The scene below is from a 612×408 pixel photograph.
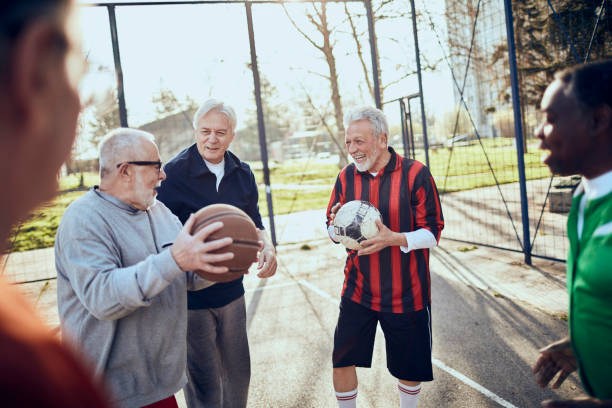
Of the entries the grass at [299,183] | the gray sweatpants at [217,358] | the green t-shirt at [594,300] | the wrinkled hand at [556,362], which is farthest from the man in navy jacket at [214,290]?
the grass at [299,183]

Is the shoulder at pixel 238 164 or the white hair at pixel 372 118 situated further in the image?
the shoulder at pixel 238 164

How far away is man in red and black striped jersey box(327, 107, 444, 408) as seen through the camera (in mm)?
2953

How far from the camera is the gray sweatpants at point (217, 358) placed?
2971mm

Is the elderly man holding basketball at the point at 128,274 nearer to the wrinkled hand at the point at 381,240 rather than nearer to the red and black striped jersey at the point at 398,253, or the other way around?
the wrinkled hand at the point at 381,240

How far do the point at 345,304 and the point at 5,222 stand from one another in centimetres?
268

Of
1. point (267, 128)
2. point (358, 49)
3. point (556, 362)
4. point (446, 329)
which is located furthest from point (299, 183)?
point (556, 362)

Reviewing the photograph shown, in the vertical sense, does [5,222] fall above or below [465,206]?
above

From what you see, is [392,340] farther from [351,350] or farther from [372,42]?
[372,42]

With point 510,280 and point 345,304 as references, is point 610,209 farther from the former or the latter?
point 510,280

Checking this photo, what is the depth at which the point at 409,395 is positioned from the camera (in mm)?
2969

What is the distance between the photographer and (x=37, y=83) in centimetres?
66

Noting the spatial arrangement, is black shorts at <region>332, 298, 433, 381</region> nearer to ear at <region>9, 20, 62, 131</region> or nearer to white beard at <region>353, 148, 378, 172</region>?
white beard at <region>353, 148, 378, 172</region>

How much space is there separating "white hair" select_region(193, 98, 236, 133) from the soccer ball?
41.1 inches

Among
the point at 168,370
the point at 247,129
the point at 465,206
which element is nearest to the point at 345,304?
the point at 168,370
